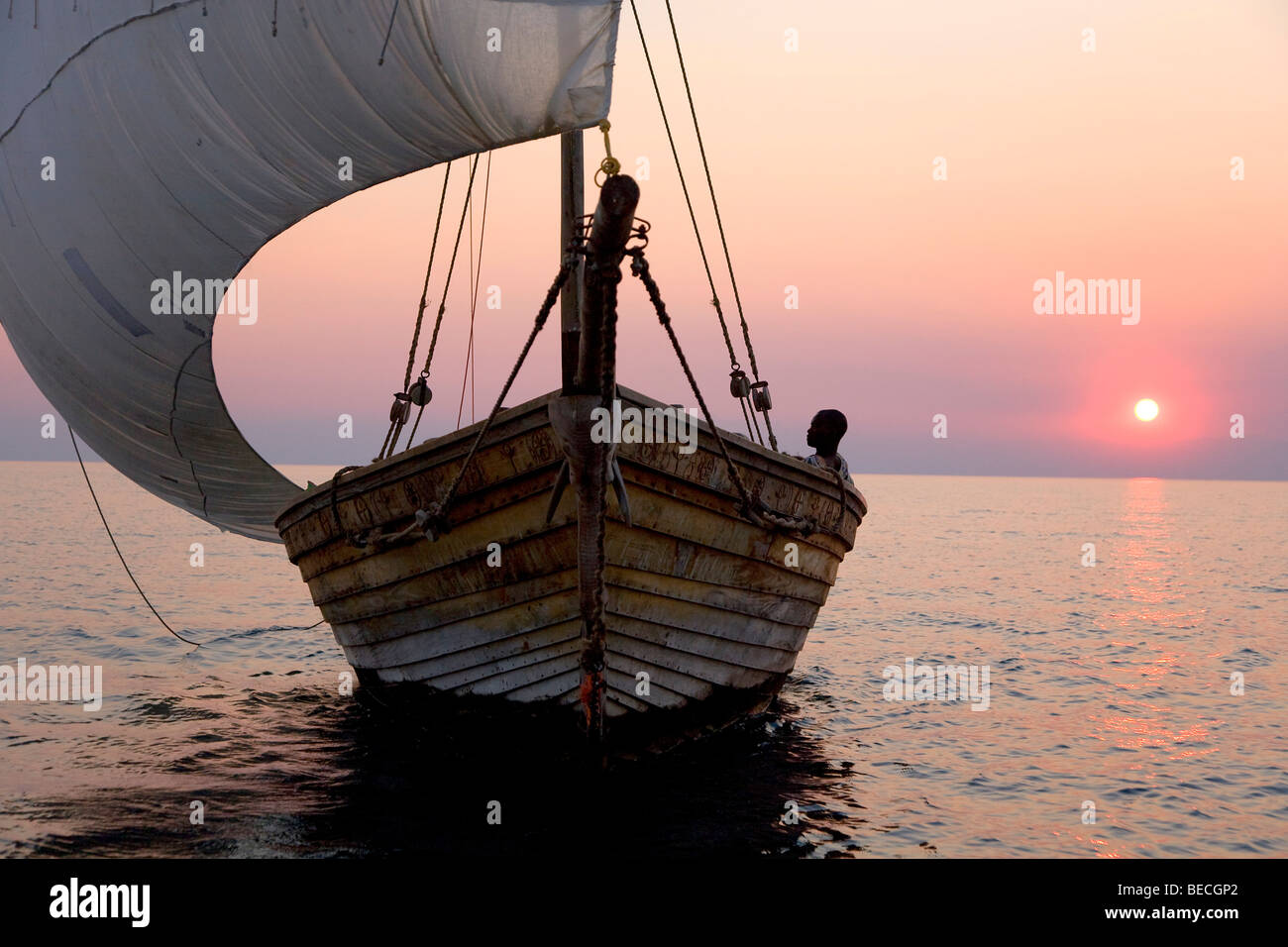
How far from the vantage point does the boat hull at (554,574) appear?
8312 millimetres

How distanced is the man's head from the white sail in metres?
4.38

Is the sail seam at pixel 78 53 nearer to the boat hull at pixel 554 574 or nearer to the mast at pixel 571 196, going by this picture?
the mast at pixel 571 196

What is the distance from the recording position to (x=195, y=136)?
9.66m

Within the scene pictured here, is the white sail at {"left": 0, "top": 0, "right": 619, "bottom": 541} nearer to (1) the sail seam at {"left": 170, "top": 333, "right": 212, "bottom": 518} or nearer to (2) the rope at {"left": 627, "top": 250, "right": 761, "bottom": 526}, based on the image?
(1) the sail seam at {"left": 170, "top": 333, "right": 212, "bottom": 518}

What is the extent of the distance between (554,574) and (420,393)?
3.76 metres

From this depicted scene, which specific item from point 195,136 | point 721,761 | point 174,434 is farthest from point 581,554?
point 174,434

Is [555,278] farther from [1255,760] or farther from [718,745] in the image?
[1255,760]

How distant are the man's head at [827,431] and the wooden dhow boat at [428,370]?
2.10 ft

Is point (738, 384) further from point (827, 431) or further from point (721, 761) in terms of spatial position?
point (721, 761)

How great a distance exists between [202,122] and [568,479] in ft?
16.2

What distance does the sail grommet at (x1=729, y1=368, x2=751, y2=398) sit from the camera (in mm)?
12031

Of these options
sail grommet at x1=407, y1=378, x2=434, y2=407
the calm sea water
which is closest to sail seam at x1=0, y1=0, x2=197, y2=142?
sail grommet at x1=407, y1=378, x2=434, y2=407

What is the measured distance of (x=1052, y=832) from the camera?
9.30 metres

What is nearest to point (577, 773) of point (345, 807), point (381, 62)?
point (345, 807)
